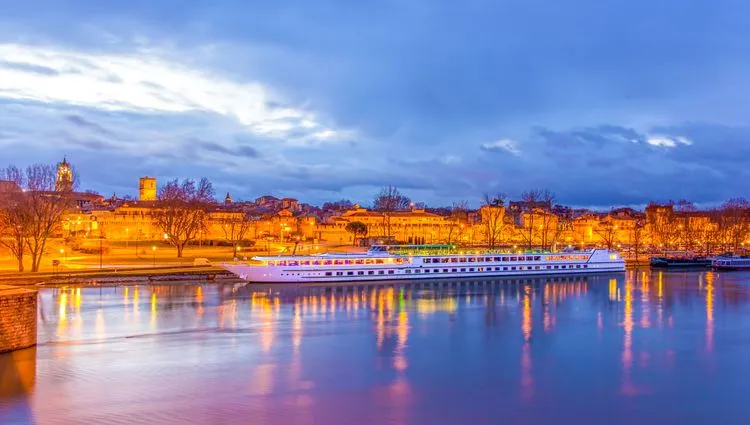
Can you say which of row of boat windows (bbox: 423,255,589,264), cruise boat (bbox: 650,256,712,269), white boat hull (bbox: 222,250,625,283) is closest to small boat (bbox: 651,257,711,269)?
cruise boat (bbox: 650,256,712,269)

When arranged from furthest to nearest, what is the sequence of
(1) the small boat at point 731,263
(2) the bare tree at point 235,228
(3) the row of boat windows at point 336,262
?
(2) the bare tree at point 235,228 → (1) the small boat at point 731,263 → (3) the row of boat windows at point 336,262

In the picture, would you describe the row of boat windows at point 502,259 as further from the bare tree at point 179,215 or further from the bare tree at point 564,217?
the bare tree at point 564,217

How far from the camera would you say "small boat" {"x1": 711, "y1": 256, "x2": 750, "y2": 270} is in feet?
211

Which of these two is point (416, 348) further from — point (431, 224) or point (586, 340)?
point (431, 224)

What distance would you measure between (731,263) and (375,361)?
5430 cm

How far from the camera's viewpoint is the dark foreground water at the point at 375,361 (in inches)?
645

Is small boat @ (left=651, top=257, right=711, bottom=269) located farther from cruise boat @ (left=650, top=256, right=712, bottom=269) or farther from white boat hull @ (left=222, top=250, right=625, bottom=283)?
white boat hull @ (left=222, top=250, right=625, bottom=283)

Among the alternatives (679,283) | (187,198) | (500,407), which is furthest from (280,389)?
(187,198)

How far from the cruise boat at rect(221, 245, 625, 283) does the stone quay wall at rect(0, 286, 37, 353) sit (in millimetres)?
23221

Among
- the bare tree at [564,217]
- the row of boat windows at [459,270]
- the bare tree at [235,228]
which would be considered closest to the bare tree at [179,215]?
the bare tree at [235,228]

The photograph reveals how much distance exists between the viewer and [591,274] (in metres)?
54.8

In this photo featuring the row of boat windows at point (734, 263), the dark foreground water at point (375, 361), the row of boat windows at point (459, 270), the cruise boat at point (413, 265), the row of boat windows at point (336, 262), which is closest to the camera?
the dark foreground water at point (375, 361)

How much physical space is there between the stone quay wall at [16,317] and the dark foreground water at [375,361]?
17.6 inches

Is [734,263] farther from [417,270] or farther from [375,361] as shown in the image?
[375,361]
